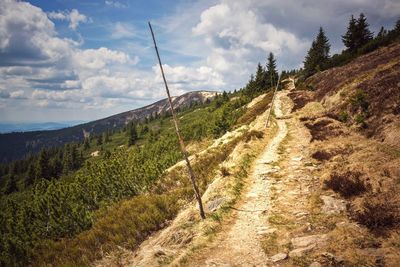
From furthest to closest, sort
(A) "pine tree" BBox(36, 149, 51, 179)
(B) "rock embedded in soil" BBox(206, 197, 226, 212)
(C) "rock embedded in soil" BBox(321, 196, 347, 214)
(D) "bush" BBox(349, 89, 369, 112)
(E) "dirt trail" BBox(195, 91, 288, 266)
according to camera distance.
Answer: (A) "pine tree" BBox(36, 149, 51, 179) → (D) "bush" BBox(349, 89, 369, 112) → (B) "rock embedded in soil" BBox(206, 197, 226, 212) → (C) "rock embedded in soil" BBox(321, 196, 347, 214) → (E) "dirt trail" BBox(195, 91, 288, 266)

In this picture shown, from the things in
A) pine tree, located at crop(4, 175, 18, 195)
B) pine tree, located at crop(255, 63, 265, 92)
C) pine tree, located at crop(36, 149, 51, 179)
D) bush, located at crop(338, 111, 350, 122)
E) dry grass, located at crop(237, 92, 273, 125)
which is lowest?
pine tree, located at crop(4, 175, 18, 195)

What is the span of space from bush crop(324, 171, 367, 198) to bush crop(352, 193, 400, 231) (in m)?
0.87

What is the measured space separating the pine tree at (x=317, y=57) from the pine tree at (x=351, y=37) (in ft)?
21.4

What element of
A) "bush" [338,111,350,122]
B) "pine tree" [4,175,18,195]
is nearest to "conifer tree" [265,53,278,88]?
"bush" [338,111,350,122]

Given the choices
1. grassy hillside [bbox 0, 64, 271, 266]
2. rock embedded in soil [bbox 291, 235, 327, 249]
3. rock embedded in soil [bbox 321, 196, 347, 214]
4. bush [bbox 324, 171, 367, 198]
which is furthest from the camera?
grassy hillside [bbox 0, 64, 271, 266]

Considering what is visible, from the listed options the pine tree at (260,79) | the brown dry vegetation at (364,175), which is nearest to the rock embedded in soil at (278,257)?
the brown dry vegetation at (364,175)

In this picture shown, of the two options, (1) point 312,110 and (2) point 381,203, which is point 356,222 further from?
(1) point 312,110

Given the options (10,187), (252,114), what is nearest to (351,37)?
(252,114)

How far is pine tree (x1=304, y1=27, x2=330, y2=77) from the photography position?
72.5m

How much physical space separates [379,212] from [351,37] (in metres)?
72.8

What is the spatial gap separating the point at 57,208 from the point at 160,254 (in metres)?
27.3

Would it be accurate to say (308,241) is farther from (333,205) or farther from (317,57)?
(317,57)

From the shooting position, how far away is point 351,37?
66.1 meters

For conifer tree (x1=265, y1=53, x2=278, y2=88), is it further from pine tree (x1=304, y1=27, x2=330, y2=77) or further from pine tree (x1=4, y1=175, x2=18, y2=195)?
pine tree (x1=4, y1=175, x2=18, y2=195)
